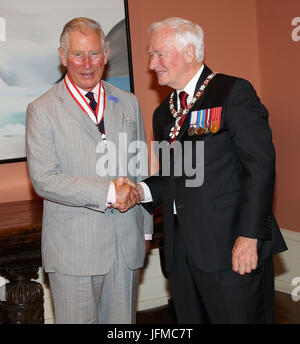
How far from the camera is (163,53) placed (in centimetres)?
244

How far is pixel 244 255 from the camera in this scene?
2234mm

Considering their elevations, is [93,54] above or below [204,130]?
above

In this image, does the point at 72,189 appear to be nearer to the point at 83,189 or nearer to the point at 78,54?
the point at 83,189

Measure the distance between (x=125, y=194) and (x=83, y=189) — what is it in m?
0.19

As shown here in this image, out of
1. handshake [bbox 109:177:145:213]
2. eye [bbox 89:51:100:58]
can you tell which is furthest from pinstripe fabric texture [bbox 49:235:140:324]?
eye [bbox 89:51:100:58]

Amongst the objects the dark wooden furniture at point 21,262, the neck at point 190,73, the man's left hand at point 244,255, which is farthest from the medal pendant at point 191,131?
the dark wooden furniture at point 21,262

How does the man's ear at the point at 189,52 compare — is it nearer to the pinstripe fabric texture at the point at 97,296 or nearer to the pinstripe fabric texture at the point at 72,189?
the pinstripe fabric texture at the point at 72,189

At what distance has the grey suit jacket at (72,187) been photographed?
239cm

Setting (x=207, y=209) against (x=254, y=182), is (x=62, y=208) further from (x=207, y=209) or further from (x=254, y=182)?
(x=254, y=182)

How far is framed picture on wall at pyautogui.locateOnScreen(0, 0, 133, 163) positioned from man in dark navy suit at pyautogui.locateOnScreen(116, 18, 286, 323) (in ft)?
4.25

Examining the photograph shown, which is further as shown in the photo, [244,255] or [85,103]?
[85,103]

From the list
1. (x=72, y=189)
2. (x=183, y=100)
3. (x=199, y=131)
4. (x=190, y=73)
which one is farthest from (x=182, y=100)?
(x=72, y=189)

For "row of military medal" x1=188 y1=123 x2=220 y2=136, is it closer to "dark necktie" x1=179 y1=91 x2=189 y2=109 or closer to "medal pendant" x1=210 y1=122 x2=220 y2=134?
"medal pendant" x1=210 y1=122 x2=220 y2=134

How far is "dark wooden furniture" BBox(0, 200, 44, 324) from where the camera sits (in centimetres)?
285
